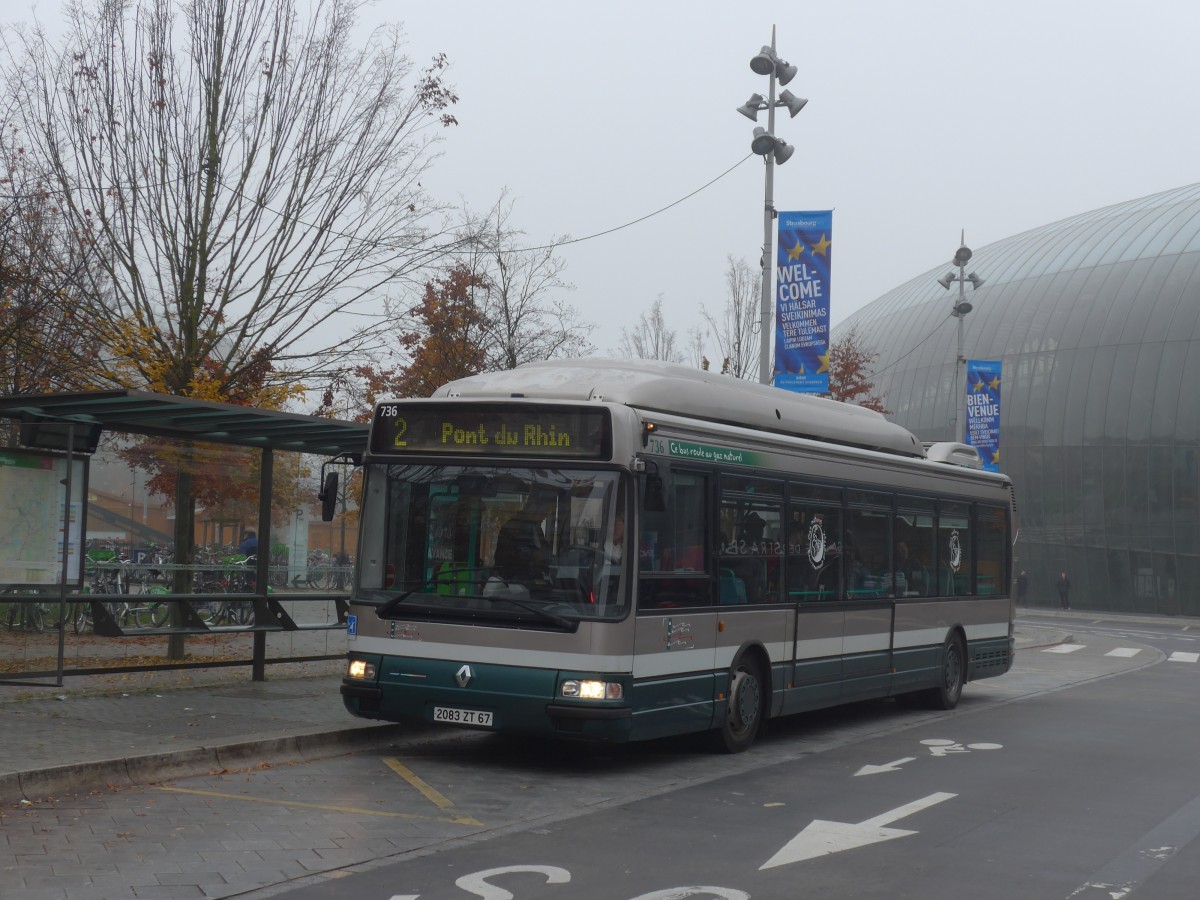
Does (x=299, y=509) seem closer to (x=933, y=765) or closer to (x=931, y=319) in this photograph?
(x=933, y=765)

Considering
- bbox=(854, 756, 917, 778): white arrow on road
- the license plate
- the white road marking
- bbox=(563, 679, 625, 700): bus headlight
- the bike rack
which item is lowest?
bbox=(854, 756, 917, 778): white arrow on road

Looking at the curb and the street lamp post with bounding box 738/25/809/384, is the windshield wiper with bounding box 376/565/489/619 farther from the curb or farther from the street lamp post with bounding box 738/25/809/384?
the street lamp post with bounding box 738/25/809/384

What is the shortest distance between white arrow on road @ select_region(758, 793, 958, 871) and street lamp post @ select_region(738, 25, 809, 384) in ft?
39.8

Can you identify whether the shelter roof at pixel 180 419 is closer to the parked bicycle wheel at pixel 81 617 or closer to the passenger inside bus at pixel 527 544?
the parked bicycle wheel at pixel 81 617

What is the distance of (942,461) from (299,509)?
7.84 metres

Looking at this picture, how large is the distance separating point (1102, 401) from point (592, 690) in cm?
5261

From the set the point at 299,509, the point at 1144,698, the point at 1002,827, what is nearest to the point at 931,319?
the point at 1144,698

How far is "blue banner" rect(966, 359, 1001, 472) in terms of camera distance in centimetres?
3431

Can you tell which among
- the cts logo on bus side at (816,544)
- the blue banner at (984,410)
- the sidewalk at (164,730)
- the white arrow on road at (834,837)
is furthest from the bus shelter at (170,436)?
the blue banner at (984,410)

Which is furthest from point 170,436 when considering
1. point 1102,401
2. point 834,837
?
point 1102,401

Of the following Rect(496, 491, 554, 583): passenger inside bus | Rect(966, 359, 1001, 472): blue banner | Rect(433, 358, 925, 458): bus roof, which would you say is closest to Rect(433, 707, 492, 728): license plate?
Rect(496, 491, 554, 583): passenger inside bus

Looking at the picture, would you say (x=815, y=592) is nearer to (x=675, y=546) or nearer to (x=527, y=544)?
(x=675, y=546)

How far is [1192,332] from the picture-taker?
182 ft

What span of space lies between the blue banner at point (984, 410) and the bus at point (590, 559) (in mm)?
22356
